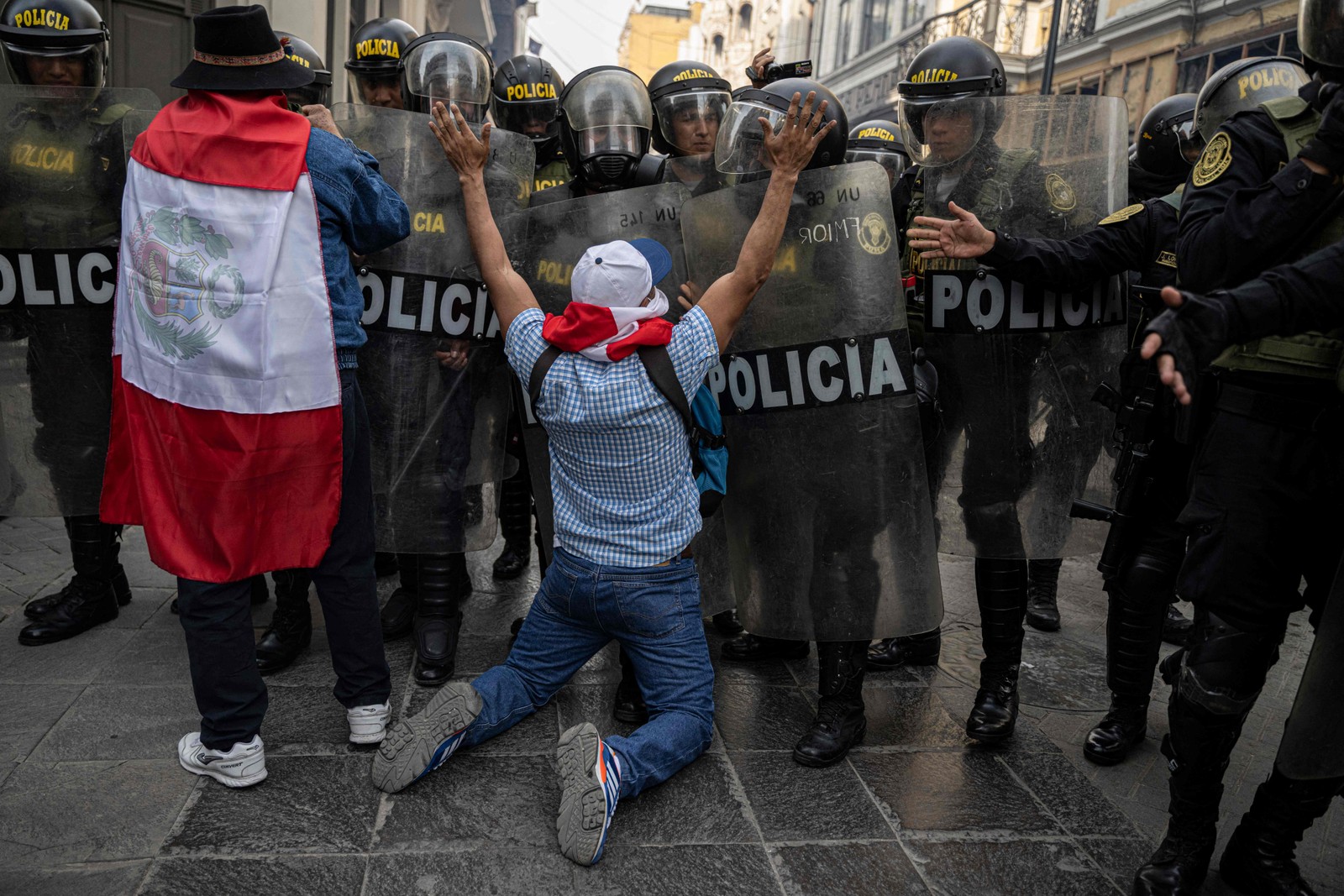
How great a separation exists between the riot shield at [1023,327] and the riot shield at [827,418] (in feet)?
0.88

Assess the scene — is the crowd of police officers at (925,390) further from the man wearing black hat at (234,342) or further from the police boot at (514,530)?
the police boot at (514,530)

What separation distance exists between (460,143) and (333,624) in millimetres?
1427

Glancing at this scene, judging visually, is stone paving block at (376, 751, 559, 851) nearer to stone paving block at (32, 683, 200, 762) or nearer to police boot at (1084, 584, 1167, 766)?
stone paving block at (32, 683, 200, 762)

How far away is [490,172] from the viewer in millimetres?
3229

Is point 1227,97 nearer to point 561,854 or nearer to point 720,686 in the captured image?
point 720,686

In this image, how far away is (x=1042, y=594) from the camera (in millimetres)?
4441

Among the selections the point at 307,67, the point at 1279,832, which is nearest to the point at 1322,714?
the point at 1279,832

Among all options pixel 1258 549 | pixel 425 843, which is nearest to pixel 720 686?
pixel 425 843

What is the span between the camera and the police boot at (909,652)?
12.0 feet

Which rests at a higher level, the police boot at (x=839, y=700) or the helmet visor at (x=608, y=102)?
the helmet visor at (x=608, y=102)

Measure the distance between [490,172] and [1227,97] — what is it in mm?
2166

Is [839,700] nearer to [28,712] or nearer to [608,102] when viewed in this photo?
[608,102]

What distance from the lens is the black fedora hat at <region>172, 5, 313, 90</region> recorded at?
253 cm

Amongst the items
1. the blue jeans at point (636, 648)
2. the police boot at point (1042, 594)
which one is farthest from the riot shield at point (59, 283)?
the police boot at point (1042, 594)
